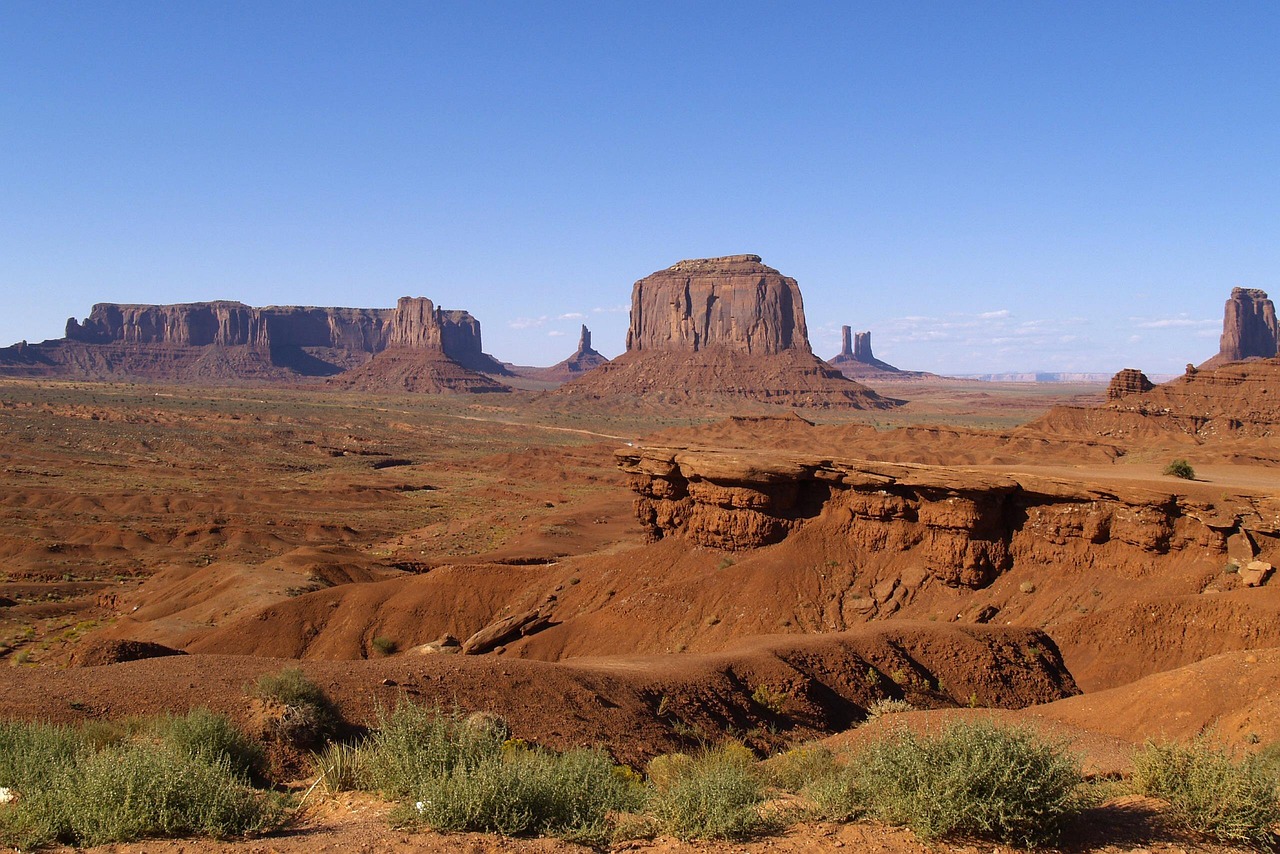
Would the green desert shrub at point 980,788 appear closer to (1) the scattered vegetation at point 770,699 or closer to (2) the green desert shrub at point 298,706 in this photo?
(2) the green desert shrub at point 298,706

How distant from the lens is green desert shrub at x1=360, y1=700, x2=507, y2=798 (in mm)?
7078

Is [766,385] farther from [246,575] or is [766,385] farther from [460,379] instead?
[246,575]

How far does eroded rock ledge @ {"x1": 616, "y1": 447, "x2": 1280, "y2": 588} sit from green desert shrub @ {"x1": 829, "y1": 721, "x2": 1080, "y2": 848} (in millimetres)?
14375

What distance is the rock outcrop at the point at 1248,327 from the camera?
13988 cm

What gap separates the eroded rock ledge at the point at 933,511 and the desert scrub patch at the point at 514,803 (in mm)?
15889

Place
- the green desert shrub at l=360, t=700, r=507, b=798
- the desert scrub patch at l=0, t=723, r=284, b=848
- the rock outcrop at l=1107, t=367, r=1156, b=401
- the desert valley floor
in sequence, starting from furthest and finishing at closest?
the rock outcrop at l=1107, t=367, r=1156, b=401 → the desert valley floor → the green desert shrub at l=360, t=700, r=507, b=798 → the desert scrub patch at l=0, t=723, r=284, b=848

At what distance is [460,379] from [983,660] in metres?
169

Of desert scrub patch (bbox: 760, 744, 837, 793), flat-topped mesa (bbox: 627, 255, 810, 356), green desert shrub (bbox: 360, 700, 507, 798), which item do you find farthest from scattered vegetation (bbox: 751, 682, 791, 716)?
flat-topped mesa (bbox: 627, 255, 810, 356)

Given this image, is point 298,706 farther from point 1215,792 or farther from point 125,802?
point 1215,792

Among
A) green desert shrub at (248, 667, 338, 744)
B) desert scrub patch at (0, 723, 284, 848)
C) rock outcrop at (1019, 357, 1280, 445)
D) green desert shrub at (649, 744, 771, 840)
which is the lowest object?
green desert shrub at (248, 667, 338, 744)

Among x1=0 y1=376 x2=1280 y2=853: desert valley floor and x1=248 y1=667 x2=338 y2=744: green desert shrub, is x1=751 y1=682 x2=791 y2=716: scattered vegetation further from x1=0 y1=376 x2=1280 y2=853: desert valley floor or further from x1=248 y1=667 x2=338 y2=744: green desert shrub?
x1=248 y1=667 x2=338 y2=744: green desert shrub

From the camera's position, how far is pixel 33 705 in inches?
392

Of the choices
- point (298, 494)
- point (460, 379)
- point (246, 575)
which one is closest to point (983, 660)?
point (246, 575)

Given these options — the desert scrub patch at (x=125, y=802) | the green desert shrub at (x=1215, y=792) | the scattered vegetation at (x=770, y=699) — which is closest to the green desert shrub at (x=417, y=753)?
the desert scrub patch at (x=125, y=802)
